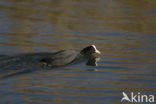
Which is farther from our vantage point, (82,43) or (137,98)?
(82,43)

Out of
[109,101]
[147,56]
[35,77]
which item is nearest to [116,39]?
[147,56]

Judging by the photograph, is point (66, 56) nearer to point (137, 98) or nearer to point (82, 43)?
point (82, 43)

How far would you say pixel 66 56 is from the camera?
15.2 metres

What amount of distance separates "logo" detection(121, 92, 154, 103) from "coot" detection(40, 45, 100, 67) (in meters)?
2.77

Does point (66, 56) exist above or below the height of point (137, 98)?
above

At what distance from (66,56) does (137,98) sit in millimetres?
3369

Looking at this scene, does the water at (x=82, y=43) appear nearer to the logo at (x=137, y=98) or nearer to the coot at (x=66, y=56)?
the logo at (x=137, y=98)

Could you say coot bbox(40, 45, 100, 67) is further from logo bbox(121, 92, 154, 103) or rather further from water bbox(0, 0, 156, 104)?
logo bbox(121, 92, 154, 103)

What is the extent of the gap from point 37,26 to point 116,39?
9.52 feet

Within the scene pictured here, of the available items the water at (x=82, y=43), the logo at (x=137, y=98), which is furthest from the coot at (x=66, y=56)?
the logo at (x=137, y=98)

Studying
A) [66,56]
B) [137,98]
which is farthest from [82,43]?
[137,98]

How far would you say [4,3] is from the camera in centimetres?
2220

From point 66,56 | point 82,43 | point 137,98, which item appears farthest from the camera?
point 82,43

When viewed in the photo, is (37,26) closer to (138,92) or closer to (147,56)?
(147,56)
